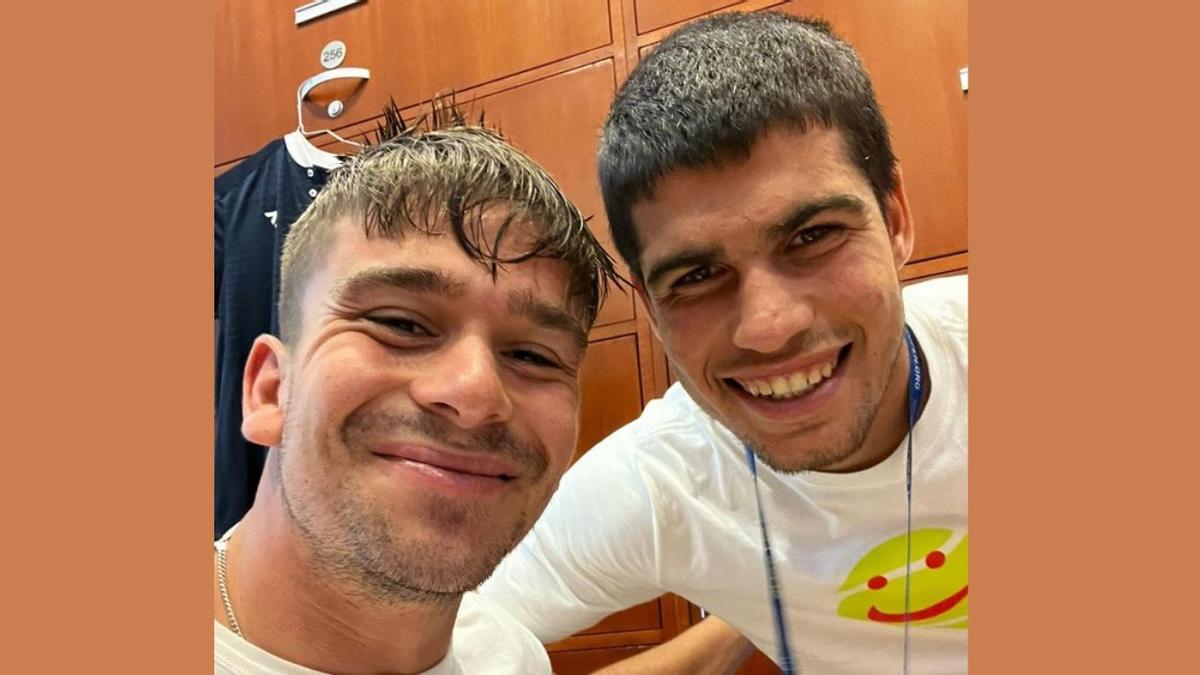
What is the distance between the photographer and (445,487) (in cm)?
49

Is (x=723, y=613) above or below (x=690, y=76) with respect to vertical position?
below

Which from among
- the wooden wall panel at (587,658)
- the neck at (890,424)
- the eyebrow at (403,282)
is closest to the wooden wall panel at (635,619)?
the wooden wall panel at (587,658)

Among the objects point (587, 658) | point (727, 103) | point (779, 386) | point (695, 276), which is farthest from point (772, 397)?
point (587, 658)

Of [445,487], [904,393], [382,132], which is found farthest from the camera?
[904,393]

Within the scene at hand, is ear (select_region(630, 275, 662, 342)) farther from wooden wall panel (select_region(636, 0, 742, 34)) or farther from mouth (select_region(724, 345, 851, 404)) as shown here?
wooden wall panel (select_region(636, 0, 742, 34))

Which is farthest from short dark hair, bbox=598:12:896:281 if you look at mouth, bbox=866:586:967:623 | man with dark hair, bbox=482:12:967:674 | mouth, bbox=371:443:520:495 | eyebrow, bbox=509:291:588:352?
mouth, bbox=866:586:967:623

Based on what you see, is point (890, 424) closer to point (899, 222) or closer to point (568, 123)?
point (899, 222)

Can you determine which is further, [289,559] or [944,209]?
[944,209]

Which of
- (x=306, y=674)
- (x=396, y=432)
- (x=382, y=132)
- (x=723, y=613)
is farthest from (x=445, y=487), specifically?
(x=723, y=613)

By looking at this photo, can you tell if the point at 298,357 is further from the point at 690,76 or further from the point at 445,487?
the point at 690,76

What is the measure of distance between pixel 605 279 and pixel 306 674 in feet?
1.08

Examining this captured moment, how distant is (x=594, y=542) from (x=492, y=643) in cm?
17

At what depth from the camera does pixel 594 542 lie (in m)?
0.80

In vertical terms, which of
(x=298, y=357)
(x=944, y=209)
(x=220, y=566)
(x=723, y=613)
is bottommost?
(x=723, y=613)
